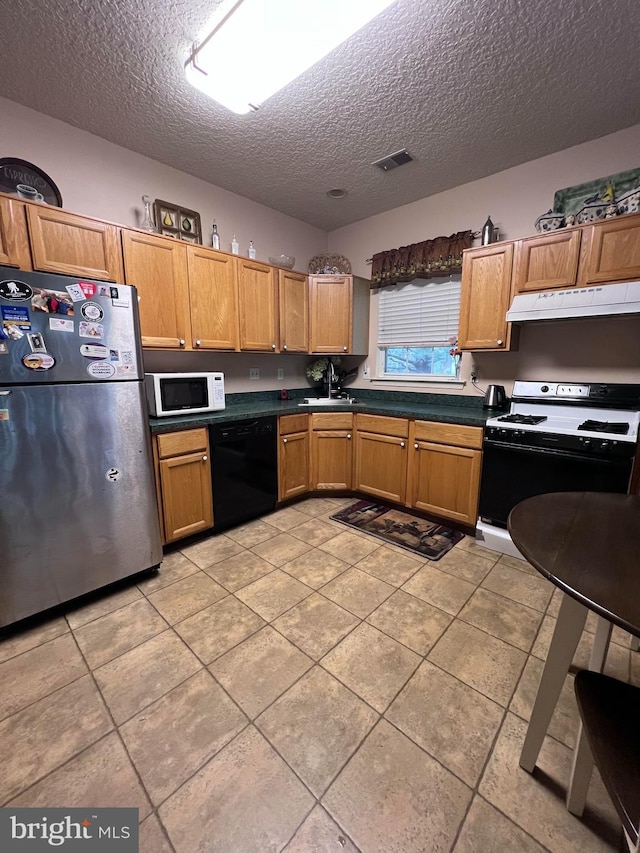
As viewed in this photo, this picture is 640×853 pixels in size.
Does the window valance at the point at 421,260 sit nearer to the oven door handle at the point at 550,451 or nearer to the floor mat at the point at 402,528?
the oven door handle at the point at 550,451

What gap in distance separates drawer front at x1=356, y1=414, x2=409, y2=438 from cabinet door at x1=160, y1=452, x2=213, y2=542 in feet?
4.68

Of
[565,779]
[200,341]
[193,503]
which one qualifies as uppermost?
[200,341]

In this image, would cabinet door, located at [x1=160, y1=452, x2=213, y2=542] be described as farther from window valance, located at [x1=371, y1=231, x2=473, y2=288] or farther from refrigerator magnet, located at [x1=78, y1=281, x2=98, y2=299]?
window valance, located at [x1=371, y1=231, x2=473, y2=288]

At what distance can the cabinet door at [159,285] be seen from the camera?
88.4 inches

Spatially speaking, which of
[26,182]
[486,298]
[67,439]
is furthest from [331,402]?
[26,182]

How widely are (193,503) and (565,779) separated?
226cm

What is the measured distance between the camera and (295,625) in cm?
176

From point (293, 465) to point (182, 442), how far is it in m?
1.10

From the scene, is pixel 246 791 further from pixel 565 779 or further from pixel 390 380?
pixel 390 380

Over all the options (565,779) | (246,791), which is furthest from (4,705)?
(565,779)

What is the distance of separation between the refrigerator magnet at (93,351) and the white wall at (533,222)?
2.65 m

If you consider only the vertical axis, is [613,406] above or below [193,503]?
above

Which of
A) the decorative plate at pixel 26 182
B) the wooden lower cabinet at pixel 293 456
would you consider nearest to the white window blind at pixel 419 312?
the wooden lower cabinet at pixel 293 456

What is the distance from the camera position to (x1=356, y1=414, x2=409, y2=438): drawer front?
9.57 ft
